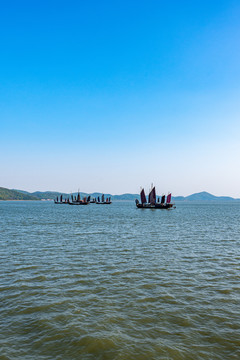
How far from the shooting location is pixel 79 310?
1352cm

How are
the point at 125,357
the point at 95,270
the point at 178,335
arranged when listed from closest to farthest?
1. the point at 125,357
2. the point at 178,335
3. the point at 95,270

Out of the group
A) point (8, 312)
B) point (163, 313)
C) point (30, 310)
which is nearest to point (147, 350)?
point (163, 313)

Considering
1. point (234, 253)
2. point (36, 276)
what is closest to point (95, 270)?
point (36, 276)

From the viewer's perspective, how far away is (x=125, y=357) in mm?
9633

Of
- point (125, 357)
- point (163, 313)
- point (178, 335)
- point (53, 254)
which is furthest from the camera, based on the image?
point (53, 254)

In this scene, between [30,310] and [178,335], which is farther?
[30,310]

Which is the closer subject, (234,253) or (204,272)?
(204,272)

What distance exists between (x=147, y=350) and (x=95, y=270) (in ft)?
37.3

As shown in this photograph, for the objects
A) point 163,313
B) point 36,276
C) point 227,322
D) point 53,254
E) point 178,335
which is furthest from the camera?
point 53,254

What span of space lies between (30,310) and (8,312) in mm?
1161

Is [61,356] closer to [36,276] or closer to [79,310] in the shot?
[79,310]

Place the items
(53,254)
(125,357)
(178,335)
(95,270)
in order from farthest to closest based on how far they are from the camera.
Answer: (53,254)
(95,270)
(178,335)
(125,357)

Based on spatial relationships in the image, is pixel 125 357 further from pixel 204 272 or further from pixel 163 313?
pixel 204 272

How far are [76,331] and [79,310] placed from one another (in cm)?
213
